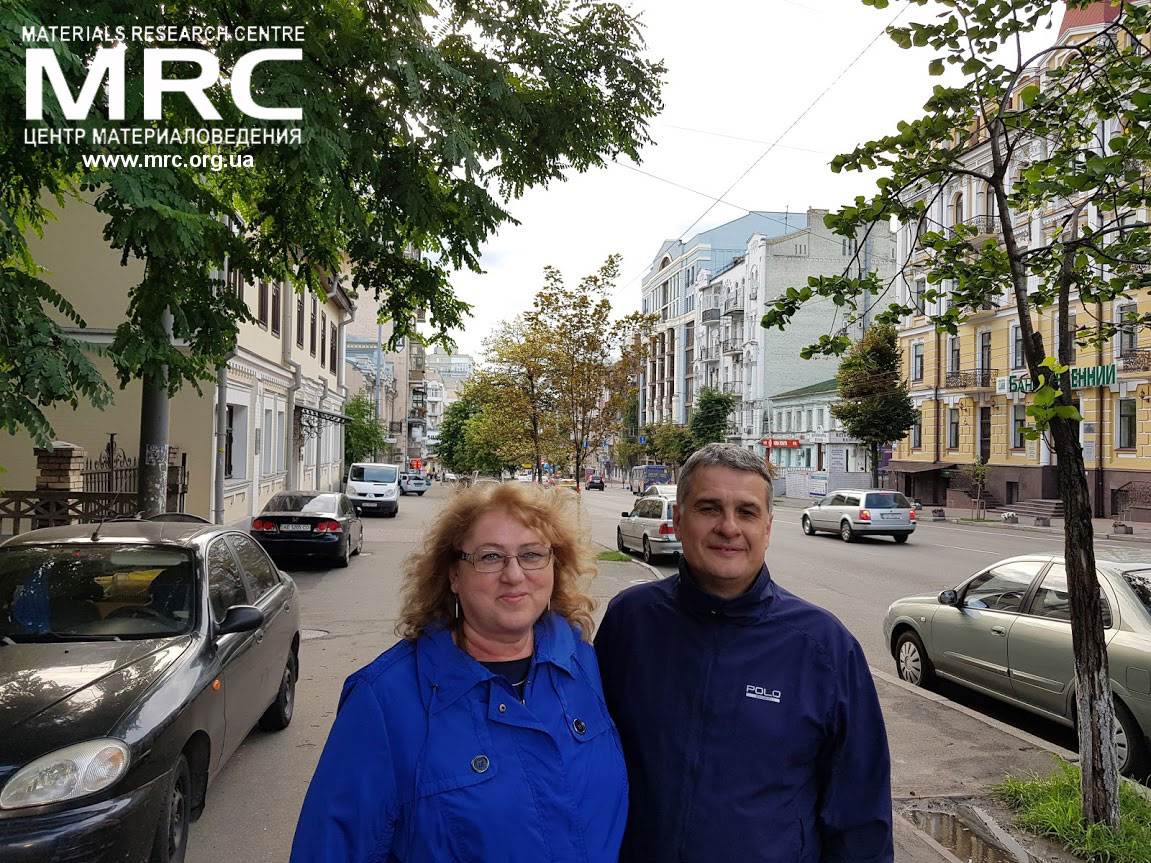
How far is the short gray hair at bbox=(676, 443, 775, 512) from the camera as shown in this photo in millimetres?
2412

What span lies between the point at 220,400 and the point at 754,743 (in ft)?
52.6

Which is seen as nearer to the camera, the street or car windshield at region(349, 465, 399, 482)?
the street

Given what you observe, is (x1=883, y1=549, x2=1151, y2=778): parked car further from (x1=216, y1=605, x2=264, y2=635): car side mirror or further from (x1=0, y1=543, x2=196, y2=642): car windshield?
(x1=0, y1=543, x2=196, y2=642): car windshield

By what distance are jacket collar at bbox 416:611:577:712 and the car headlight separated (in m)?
2.07

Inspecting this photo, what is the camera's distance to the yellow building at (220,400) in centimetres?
1623

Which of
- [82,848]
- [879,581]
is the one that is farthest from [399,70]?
[879,581]

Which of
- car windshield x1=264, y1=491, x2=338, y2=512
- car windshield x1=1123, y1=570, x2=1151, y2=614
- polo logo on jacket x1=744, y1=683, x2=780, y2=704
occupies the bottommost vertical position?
car windshield x1=264, y1=491, x2=338, y2=512

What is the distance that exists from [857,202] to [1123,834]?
3514 millimetres

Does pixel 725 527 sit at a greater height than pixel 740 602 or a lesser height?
greater

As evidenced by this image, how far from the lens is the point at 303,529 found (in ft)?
49.2

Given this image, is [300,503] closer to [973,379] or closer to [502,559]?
[502,559]

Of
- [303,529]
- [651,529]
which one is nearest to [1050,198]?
[303,529]

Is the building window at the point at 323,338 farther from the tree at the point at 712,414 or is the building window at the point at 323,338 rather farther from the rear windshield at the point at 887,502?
the tree at the point at 712,414

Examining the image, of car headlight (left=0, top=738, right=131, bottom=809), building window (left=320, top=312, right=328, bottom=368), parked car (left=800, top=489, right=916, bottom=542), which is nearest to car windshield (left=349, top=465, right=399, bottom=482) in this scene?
building window (left=320, top=312, right=328, bottom=368)
